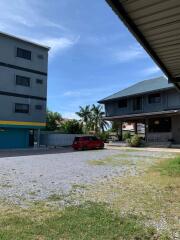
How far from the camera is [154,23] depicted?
477 centimetres

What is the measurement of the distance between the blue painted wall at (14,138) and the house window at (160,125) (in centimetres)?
1688

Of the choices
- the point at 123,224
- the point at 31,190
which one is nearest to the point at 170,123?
the point at 31,190

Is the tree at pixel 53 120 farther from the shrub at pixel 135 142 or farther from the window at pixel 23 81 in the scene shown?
the shrub at pixel 135 142

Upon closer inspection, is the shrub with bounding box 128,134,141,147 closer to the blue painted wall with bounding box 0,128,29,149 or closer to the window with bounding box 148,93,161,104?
the window with bounding box 148,93,161,104

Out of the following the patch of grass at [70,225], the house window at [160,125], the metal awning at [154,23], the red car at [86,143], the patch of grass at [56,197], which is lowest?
the patch of grass at [56,197]

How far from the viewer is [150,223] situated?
5.77m

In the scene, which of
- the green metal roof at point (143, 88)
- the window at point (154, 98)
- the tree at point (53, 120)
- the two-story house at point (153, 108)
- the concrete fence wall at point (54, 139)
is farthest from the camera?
the tree at point (53, 120)

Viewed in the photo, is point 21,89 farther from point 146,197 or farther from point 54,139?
point 146,197

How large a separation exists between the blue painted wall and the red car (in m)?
8.40

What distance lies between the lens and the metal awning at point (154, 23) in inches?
167

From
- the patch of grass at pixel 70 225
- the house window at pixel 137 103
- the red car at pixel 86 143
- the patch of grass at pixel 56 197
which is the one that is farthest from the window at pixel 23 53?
the patch of grass at pixel 70 225

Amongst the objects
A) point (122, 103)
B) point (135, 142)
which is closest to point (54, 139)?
point (122, 103)

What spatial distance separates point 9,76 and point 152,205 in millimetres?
31954

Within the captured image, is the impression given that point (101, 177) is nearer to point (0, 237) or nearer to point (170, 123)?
point (0, 237)
